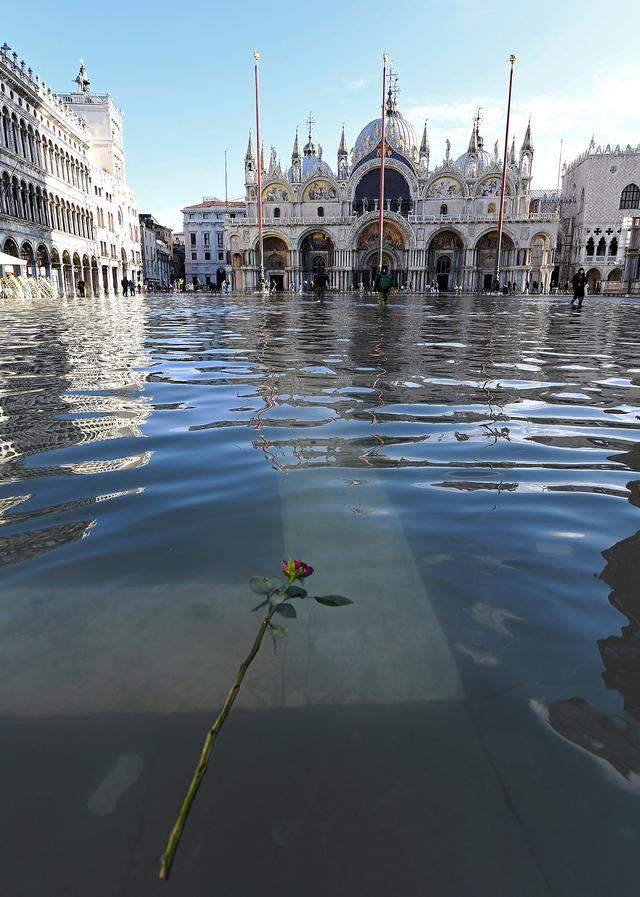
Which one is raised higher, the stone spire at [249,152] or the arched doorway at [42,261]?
the stone spire at [249,152]

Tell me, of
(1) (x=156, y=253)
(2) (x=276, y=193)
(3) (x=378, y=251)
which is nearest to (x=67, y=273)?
(2) (x=276, y=193)

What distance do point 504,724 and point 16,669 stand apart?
1127mm

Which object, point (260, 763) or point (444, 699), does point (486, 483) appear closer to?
Result: point (444, 699)

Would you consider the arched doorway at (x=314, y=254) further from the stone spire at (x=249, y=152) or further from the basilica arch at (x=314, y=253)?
the stone spire at (x=249, y=152)

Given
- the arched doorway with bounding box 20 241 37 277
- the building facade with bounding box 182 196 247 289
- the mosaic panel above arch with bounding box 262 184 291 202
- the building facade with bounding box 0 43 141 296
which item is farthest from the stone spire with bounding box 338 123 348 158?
the arched doorway with bounding box 20 241 37 277

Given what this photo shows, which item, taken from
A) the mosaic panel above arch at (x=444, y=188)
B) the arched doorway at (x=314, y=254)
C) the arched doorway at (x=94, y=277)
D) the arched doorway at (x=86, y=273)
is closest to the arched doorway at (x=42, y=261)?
the arched doorway at (x=86, y=273)

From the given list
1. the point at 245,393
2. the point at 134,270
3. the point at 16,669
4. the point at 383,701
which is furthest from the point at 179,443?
the point at 134,270

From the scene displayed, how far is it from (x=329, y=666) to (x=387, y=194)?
225 feet

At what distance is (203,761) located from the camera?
117cm

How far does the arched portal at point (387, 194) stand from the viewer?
63906mm

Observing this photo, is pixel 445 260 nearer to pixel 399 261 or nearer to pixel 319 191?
pixel 399 261

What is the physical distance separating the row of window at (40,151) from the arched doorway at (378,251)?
2701cm

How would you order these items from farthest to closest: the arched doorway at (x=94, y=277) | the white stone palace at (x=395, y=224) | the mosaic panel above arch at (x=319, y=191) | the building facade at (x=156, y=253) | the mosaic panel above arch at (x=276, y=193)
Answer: the building facade at (x=156, y=253) < the mosaic panel above arch at (x=276, y=193) < the mosaic panel above arch at (x=319, y=191) < the white stone palace at (x=395, y=224) < the arched doorway at (x=94, y=277)

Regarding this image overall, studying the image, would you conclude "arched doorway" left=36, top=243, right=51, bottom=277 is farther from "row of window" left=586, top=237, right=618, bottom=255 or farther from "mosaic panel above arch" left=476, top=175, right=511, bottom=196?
"row of window" left=586, top=237, right=618, bottom=255
